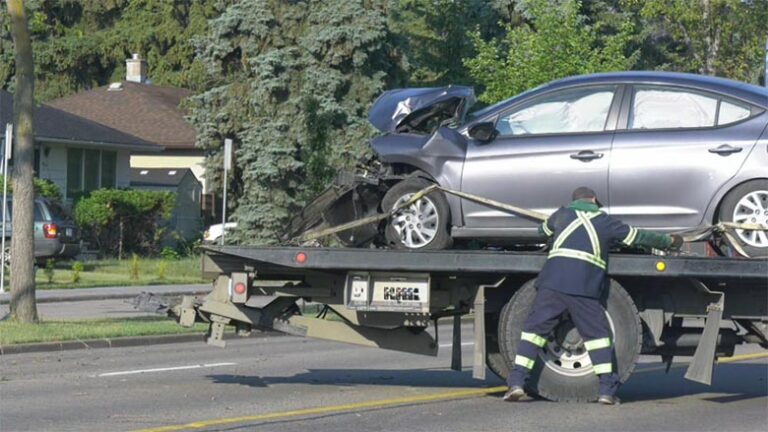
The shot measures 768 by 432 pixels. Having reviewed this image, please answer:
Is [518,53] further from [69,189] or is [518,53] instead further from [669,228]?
[669,228]

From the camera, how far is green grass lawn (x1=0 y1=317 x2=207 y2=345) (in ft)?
54.2

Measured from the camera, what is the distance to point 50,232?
1272 inches

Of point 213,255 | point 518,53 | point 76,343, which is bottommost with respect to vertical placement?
point 76,343

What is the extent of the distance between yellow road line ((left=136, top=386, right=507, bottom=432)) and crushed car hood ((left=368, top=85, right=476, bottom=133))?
228cm

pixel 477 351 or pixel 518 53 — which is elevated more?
pixel 518 53

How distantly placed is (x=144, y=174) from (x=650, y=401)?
3913 centimetres

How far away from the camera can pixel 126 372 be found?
1373 cm

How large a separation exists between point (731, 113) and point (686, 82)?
0.44 m

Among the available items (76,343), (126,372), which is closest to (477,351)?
(126,372)

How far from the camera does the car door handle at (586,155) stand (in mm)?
10773

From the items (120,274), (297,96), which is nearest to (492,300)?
(120,274)

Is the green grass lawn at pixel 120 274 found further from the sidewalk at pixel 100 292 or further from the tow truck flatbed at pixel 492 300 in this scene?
the tow truck flatbed at pixel 492 300

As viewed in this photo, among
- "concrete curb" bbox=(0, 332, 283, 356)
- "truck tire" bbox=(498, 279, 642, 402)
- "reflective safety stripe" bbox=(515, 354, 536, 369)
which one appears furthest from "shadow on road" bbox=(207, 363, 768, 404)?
"concrete curb" bbox=(0, 332, 283, 356)

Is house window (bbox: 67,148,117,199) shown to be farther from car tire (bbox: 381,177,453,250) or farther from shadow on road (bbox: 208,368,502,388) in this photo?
car tire (bbox: 381,177,453,250)
